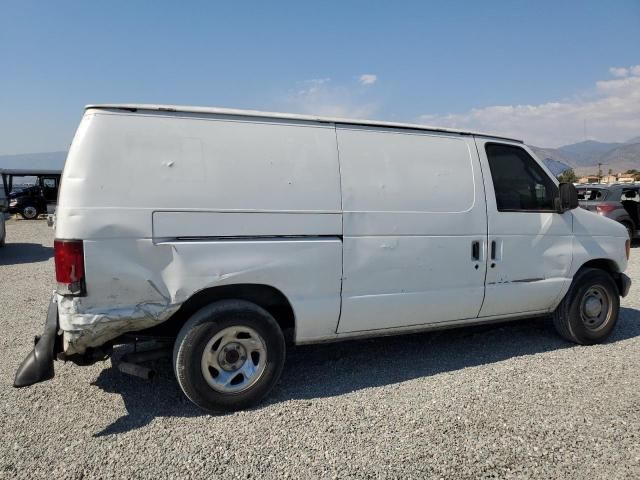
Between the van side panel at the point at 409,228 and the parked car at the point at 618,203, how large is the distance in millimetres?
9572

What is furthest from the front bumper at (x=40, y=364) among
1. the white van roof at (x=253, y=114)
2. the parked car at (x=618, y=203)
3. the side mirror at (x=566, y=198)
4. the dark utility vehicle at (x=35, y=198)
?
the dark utility vehicle at (x=35, y=198)

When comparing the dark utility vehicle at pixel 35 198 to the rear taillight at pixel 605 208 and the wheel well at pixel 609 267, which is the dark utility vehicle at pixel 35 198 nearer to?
the rear taillight at pixel 605 208

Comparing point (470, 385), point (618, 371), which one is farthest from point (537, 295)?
point (470, 385)

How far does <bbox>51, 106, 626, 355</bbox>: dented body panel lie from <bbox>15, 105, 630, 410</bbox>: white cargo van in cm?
1

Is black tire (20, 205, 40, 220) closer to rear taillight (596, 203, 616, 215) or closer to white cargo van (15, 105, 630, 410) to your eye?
white cargo van (15, 105, 630, 410)

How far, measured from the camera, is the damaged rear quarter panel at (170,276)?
3.06 metres

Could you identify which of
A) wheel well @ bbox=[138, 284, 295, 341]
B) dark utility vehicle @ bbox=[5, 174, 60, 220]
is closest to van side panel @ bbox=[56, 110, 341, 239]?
wheel well @ bbox=[138, 284, 295, 341]

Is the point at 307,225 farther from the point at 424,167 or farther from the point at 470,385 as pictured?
→ the point at 470,385

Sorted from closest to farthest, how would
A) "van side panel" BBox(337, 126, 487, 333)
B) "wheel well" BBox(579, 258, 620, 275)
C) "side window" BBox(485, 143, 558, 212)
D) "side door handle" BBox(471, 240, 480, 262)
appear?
"van side panel" BBox(337, 126, 487, 333)
"side door handle" BBox(471, 240, 480, 262)
"side window" BBox(485, 143, 558, 212)
"wheel well" BBox(579, 258, 620, 275)

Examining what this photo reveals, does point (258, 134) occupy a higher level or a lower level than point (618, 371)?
higher

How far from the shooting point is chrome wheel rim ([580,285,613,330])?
4899mm

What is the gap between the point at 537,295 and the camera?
4.58 m

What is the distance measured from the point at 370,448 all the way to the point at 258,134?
2.33 metres

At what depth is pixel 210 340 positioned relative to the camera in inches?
131
